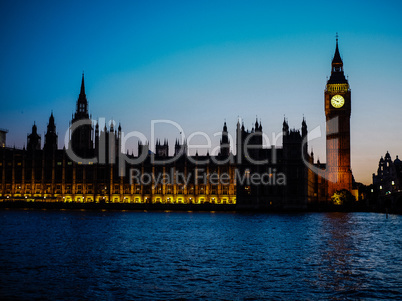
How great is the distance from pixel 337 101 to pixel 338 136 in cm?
1111

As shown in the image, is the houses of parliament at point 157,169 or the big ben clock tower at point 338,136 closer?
the houses of parliament at point 157,169

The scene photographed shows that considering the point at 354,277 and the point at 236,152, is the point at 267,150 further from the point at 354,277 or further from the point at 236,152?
the point at 354,277

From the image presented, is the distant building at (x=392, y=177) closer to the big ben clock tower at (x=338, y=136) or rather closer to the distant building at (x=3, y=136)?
the big ben clock tower at (x=338, y=136)

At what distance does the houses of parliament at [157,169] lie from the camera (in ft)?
421

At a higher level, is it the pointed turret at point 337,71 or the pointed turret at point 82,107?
the pointed turret at point 337,71

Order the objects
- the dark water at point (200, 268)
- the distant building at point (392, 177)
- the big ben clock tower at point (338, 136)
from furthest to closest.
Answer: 1. the big ben clock tower at point (338, 136)
2. the distant building at point (392, 177)
3. the dark water at point (200, 268)

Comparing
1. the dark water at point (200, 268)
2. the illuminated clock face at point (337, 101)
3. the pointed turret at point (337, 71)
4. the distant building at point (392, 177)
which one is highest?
the pointed turret at point (337, 71)

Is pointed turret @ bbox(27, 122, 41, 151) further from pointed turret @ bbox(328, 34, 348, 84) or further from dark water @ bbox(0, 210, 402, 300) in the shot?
dark water @ bbox(0, 210, 402, 300)

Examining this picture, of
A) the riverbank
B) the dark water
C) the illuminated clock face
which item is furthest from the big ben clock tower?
the dark water

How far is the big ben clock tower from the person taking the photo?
139125 millimetres

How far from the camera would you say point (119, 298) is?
2052 cm

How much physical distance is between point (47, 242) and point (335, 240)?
25464mm

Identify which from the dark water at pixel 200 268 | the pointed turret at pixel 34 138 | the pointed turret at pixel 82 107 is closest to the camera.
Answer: the dark water at pixel 200 268

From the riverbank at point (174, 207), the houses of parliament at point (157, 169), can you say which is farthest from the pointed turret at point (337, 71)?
the riverbank at point (174, 207)
